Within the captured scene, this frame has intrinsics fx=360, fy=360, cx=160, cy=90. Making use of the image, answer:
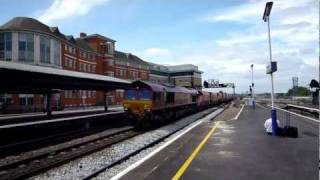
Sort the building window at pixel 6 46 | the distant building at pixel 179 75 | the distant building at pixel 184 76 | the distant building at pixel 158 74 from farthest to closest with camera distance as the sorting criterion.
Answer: the distant building at pixel 184 76 → the distant building at pixel 179 75 → the distant building at pixel 158 74 → the building window at pixel 6 46

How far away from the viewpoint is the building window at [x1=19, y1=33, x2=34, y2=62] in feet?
185

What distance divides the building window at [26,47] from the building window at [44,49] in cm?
198

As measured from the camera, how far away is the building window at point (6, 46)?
56.0 meters

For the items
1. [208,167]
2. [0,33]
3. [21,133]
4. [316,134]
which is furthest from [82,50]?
[208,167]

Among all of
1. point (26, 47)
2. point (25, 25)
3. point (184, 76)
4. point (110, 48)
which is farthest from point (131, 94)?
point (184, 76)

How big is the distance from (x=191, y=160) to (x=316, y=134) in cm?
941

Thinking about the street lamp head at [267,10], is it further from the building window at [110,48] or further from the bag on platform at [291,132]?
the building window at [110,48]

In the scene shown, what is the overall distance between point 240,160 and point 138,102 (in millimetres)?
13762

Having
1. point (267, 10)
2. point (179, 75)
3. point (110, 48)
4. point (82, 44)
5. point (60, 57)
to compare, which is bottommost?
point (267, 10)

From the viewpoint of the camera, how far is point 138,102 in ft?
81.5

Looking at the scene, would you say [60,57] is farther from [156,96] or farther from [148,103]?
[148,103]

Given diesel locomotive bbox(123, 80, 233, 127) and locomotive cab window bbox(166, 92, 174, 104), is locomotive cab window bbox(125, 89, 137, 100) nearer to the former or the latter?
diesel locomotive bbox(123, 80, 233, 127)

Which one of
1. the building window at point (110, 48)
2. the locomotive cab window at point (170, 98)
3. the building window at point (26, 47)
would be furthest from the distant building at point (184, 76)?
the locomotive cab window at point (170, 98)

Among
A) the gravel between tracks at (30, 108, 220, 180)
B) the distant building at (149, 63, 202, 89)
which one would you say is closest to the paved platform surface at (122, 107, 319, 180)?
the gravel between tracks at (30, 108, 220, 180)
